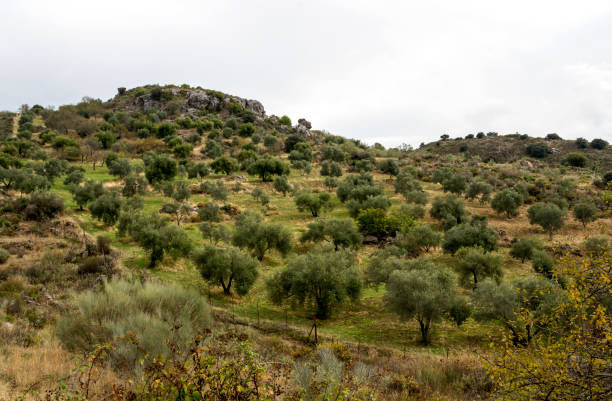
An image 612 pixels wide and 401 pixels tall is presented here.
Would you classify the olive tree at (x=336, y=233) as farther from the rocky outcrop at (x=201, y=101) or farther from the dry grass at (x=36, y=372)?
the rocky outcrop at (x=201, y=101)

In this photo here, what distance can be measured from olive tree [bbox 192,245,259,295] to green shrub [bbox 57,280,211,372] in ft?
33.8

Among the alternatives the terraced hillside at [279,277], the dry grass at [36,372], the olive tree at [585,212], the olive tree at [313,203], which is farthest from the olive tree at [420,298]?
the olive tree at [585,212]

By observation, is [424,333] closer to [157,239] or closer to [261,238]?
[261,238]

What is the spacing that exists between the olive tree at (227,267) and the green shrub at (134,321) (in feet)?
33.8

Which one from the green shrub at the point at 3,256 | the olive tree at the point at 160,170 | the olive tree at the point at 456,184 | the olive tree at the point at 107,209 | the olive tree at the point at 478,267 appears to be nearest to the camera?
the green shrub at the point at 3,256

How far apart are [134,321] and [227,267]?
48.5ft

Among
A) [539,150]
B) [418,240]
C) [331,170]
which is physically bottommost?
[418,240]

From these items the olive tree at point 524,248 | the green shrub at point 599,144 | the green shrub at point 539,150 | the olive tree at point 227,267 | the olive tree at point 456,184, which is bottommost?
the olive tree at point 227,267

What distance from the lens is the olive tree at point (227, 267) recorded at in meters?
24.5

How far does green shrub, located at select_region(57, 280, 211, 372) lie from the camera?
8695 mm

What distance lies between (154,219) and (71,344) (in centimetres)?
2238

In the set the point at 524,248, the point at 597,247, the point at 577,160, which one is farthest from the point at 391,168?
the point at 597,247

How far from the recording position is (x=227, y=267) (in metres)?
24.6

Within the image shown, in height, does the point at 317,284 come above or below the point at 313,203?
below
